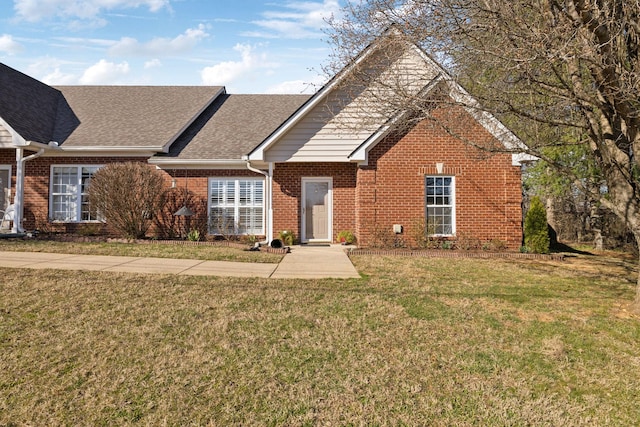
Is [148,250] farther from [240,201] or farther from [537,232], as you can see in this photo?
[537,232]

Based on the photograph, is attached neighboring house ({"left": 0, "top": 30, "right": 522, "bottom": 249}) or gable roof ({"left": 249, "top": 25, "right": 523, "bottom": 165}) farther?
attached neighboring house ({"left": 0, "top": 30, "right": 522, "bottom": 249})

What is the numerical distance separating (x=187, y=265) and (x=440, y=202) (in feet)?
25.5

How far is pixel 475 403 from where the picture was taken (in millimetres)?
3115

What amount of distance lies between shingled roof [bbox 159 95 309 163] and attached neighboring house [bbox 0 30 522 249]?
7cm

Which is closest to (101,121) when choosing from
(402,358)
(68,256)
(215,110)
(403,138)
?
(215,110)

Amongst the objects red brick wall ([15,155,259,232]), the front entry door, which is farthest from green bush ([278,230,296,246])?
red brick wall ([15,155,259,232])

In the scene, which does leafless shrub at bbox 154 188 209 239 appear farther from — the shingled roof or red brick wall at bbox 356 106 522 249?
red brick wall at bbox 356 106 522 249

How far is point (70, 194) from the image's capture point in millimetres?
13672

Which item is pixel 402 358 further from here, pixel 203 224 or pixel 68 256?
pixel 203 224

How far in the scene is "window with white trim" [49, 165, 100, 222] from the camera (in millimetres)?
13688

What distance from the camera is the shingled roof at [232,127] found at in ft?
43.6

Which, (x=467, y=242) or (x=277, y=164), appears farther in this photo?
(x=277, y=164)

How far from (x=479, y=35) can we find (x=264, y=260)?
653 centimetres

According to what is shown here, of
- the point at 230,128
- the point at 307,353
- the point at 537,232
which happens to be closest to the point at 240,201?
the point at 230,128
